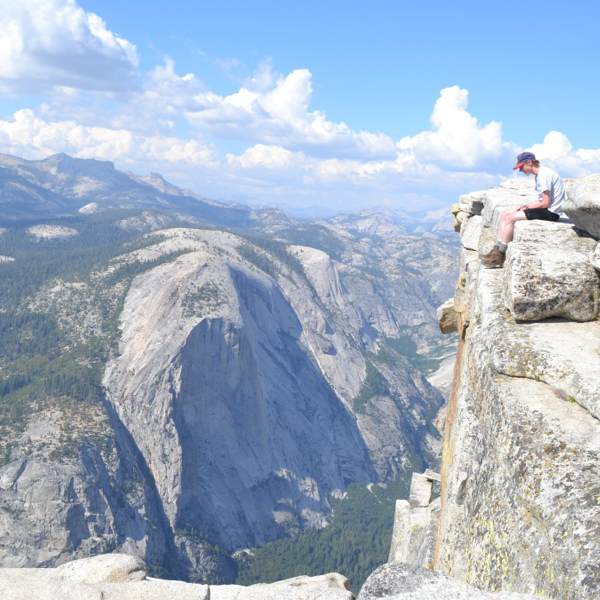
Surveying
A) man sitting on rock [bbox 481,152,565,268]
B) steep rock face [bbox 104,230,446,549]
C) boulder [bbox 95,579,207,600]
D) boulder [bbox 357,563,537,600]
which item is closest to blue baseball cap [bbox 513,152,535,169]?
man sitting on rock [bbox 481,152,565,268]

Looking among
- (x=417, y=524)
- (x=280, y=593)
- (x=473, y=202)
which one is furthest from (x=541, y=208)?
(x=417, y=524)

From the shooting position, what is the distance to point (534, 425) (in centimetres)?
996

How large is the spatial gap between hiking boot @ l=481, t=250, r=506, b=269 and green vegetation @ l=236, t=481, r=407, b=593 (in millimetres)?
154051

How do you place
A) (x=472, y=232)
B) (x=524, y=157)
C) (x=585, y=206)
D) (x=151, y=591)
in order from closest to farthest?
1. (x=151, y=591)
2. (x=585, y=206)
3. (x=524, y=157)
4. (x=472, y=232)

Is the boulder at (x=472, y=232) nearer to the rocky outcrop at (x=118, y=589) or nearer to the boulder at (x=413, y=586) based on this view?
the boulder at (x=413, y=586)

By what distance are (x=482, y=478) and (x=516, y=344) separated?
338cm

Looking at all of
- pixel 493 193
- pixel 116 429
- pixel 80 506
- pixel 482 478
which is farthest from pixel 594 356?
pixel 116 429

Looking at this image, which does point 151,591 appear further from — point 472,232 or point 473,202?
point 473,202

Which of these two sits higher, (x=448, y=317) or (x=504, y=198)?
(x=504, y=198)

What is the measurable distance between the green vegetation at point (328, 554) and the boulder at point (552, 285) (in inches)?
6189

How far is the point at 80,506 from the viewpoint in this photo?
13262cm

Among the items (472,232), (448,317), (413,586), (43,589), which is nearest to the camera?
(413,586)

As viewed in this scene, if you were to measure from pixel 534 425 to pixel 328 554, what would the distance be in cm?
18127

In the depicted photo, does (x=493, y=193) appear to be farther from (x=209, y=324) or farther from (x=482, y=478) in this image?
(x=209, y=324)
